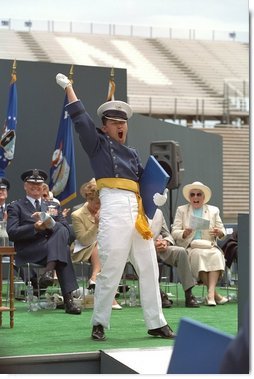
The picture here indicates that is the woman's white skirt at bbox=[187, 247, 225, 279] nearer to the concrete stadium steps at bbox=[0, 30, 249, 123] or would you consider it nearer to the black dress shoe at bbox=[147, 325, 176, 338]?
the black dress shoe at bbox=[147, 325, 176, 338]

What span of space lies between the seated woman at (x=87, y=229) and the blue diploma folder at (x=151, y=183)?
6.27 ft

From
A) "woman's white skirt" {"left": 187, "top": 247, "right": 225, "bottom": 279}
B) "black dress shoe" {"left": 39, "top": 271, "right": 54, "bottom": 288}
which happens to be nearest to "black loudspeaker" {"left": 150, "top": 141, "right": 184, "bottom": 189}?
"woman's white skirt" {"left": 187, "top": 247, "right": 225, "bottom": 279}

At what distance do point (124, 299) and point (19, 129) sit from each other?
356 centimetres

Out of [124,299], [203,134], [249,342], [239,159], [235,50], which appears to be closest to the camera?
[249,342]

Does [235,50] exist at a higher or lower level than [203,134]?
higher

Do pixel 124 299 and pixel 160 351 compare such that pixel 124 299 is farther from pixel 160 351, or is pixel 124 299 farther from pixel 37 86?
pixel 37 86

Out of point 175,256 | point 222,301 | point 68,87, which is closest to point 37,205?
point 175,256

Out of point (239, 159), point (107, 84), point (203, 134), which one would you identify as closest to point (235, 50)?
point (239, 159)

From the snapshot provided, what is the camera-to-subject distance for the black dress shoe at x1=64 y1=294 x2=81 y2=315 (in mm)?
6998

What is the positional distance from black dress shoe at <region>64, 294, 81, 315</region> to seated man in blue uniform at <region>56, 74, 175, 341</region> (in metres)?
1.35

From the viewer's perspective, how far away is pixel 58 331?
19.9 ft

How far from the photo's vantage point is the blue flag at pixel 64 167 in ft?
34.2

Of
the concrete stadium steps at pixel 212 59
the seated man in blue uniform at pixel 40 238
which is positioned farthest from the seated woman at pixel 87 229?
the concrete stadium steps at pixel 212 59

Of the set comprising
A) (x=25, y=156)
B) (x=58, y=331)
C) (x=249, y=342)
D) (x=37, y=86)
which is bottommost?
(x=58, y=331)
